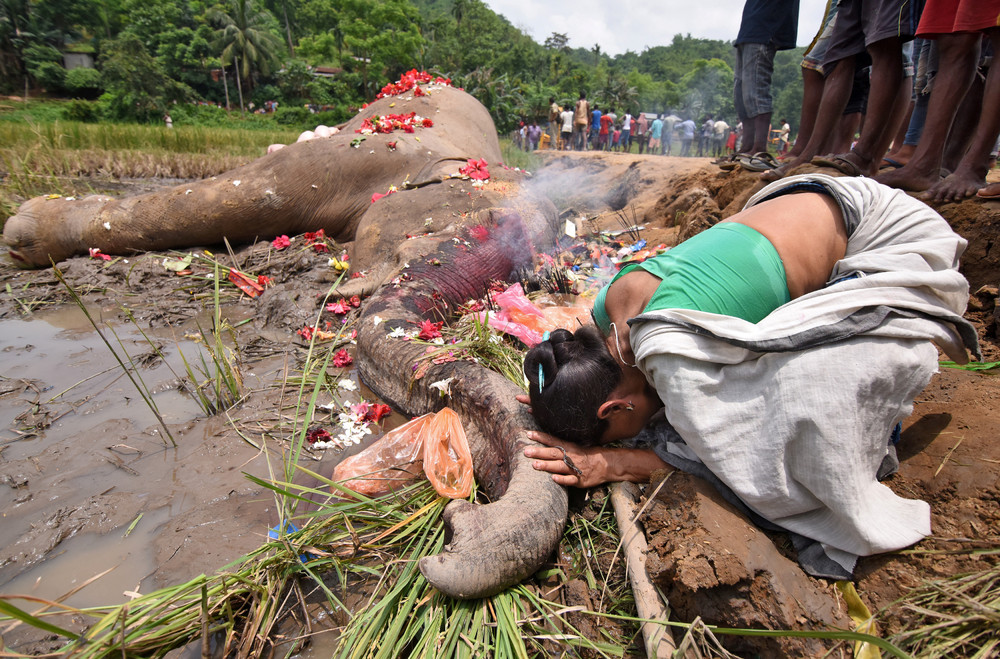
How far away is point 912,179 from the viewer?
2920 mm

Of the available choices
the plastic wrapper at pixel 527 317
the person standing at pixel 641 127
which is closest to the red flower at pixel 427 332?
the plastic wrapper at pixel 527 317

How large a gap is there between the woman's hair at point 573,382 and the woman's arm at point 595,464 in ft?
0.24

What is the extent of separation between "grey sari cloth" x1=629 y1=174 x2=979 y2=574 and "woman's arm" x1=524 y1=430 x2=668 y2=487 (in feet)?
0.85

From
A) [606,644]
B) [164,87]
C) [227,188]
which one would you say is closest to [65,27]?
[164,87]

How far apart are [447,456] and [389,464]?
29cm

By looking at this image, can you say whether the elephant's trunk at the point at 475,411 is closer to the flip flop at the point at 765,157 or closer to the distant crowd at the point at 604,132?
the flip flop at the point at 765,157

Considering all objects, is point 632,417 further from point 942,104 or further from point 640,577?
point 942,104

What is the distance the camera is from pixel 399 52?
34.6 metres

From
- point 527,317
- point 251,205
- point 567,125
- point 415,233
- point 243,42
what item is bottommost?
point 527,317

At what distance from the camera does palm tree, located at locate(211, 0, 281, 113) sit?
36031 mm

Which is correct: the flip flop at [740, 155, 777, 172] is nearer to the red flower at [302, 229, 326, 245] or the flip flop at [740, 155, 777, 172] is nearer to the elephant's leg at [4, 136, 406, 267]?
the elephant's leg at [4, 136, 406, 267]

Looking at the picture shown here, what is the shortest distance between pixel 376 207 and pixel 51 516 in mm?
3037

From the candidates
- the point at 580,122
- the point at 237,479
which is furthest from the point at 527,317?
the point at 580,122

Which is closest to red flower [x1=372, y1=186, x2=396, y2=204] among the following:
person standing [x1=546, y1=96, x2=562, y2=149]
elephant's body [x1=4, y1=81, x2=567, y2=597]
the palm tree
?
elephant's body [x1=4, y1=81, x2=567, y2=597]
